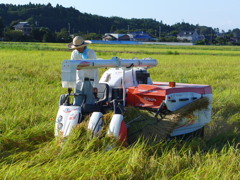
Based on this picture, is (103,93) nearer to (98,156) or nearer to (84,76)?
(84,76)

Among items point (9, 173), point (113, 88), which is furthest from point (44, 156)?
point (113, 88)

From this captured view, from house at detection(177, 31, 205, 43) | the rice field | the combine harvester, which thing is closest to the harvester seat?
the combine harvester

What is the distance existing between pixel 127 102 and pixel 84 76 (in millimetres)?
707

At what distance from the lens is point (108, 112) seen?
4.23 meters

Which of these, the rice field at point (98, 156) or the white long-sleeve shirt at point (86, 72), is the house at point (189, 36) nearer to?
the white long-sleeve shirt at point (86, 72)

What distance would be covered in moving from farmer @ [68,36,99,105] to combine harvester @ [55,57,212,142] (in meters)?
0.04

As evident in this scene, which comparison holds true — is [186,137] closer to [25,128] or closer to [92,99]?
[92,99]

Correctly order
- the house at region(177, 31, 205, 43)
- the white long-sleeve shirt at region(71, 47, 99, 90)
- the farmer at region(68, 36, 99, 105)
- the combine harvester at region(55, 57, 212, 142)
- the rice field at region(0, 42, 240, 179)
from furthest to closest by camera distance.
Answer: the house at region(177, 31, 205, 43), the white long-sleeve shirt at region(71, 47, 99, 90), the farmer at region(68, 36, 99, 105), the combine harvester at region(55, 57, 212, 142), the rice field at region(0, 42, 240, 179)

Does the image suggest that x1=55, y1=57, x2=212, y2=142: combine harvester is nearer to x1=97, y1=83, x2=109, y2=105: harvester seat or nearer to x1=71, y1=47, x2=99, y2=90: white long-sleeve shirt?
x1=97, y1=83, x2=109, y2=105: harvester seat

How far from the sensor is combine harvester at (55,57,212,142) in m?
3.78

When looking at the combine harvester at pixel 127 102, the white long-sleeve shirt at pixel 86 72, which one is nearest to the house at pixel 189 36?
the white long-sleeve shirt at pixel 86 72

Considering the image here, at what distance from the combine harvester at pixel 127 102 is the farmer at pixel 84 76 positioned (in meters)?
0.04

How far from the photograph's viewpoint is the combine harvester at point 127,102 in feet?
12.4

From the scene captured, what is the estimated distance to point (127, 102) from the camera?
450cm
